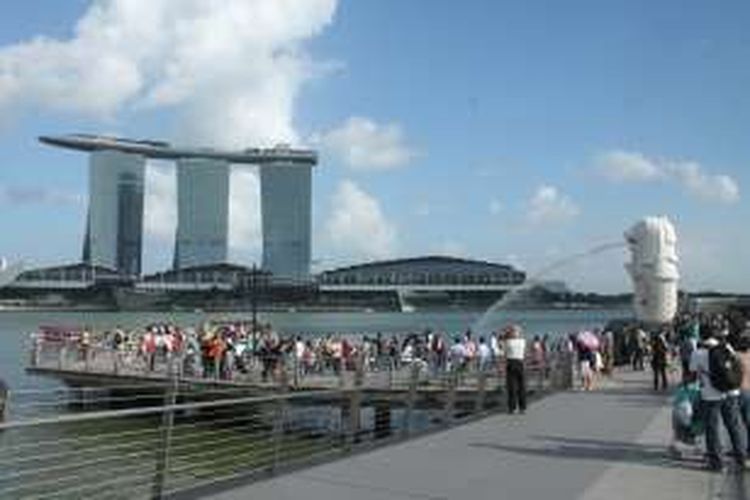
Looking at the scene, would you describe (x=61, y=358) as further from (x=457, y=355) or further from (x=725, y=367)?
(x=725, y=367)

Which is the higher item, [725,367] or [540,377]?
[540,377]

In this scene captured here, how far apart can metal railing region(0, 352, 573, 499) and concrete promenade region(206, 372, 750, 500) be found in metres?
0.73

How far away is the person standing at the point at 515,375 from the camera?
26.5m

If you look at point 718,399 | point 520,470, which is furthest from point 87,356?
point 718,399

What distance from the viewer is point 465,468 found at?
16766 mm

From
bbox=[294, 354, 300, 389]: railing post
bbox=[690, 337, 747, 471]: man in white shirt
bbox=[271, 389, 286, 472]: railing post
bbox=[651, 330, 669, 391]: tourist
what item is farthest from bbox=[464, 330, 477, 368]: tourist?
bbox=[271, 389, 286, 472]: railing post

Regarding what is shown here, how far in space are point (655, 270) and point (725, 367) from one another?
4085 cm

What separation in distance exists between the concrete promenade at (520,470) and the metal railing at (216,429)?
0.73 meters

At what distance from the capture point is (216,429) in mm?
34031

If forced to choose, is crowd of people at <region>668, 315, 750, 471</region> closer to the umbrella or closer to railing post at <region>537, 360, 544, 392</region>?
railing post at <region>537, 360, 544, 392</region>

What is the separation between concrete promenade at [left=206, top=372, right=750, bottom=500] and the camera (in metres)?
14.6

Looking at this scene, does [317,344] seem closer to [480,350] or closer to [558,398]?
[480,350]

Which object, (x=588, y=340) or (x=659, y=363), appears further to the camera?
(x=588, y=340)

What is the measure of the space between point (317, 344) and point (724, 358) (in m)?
37.3
